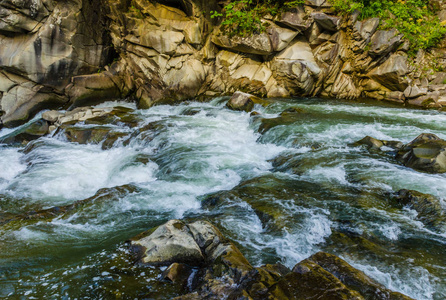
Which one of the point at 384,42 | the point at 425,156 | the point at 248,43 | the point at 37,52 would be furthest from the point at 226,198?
the point at 384,42

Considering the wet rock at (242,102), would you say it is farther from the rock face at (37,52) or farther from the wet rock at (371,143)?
the rock face at (37,52)

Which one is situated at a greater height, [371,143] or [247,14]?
[247,14]

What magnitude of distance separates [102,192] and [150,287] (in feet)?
11.7

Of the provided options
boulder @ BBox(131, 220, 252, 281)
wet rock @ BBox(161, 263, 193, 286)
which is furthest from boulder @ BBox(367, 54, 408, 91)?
wet rock @ BBox(161, 263, 193, 286)

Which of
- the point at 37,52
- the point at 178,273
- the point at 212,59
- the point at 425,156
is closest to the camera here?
the point at 178,273

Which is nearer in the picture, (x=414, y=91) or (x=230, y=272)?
(x=230, y=272)

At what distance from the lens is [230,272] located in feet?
10.4

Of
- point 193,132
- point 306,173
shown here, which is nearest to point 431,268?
point 306,173

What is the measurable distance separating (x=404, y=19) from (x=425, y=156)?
1256 cm

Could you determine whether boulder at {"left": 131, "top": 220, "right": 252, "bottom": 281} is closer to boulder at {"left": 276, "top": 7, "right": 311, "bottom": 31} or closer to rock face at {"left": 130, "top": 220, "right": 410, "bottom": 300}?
rock face at {"left": 130, "top": 220, "right": 410, "bottom": 300}

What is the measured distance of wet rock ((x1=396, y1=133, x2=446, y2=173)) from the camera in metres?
6.49

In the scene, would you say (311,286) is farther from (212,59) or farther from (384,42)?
(384,42)

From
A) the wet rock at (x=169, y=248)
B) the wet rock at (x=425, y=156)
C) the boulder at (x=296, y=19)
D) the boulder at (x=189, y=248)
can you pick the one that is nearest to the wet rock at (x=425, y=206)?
the wet rock at (x=425, y=156)

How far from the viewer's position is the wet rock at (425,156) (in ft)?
21.3
